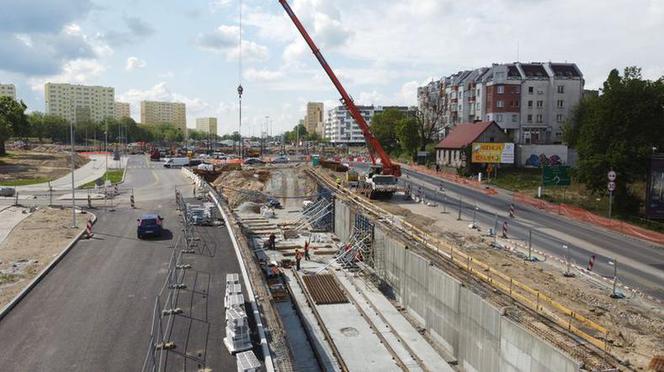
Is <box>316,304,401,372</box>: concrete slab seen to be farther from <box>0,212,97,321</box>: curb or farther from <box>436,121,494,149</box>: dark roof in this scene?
<box>436,121,494,149</box>: dark roof

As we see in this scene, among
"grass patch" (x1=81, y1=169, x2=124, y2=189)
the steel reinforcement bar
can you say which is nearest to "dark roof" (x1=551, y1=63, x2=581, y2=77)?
the steel reinforcement bar

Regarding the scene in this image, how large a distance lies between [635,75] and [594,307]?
82.2 ft

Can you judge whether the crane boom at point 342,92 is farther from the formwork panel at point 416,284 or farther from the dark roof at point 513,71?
the dark roof at point 513,71

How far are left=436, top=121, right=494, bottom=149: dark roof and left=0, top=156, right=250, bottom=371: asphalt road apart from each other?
135 feet

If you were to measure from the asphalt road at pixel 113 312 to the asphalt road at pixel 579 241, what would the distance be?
17.9m

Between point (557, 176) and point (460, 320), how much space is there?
26718mm

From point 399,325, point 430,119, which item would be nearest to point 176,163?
point 430,119

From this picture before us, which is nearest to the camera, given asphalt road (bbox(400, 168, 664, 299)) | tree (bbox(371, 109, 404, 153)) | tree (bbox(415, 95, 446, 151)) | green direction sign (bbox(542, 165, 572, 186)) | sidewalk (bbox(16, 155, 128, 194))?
asphalt road (bbox(400, 168, 664, 299))

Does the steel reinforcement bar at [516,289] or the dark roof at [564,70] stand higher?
→ the dark roof at [564,70]

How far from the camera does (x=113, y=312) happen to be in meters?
17.3

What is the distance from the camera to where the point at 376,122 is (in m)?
104

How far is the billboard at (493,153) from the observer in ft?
181

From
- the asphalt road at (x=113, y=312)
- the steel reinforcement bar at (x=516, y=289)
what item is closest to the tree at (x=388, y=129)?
the steel reinforcement bar at (x=516, y=289)

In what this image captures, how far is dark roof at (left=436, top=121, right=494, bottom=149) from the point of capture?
199ft
